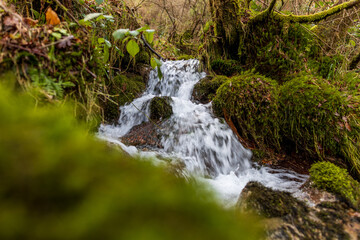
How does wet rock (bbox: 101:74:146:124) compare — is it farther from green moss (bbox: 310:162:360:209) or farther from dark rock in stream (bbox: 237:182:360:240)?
green moss (bbox: 310:162:360:209)

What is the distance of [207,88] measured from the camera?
4.59 metres

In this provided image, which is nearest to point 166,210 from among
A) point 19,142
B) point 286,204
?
point 19,142

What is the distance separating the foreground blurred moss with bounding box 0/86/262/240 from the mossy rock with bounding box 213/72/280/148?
292cm

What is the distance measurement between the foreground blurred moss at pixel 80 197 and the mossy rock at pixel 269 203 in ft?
4.86

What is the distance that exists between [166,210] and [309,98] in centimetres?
314

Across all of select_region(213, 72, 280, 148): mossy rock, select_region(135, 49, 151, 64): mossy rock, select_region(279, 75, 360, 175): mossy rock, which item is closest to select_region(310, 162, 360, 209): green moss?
select_region(279, 75, 360, 175): mossy rock

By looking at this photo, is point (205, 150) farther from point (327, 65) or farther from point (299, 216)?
point (327, 65)

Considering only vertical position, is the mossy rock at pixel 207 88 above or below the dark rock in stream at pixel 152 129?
above

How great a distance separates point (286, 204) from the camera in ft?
5.59

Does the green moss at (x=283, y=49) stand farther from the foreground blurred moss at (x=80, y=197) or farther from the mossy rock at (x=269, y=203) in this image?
the foreground blurred moss at (x=80, y=197)

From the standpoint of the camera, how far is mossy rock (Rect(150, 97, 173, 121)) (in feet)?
12.9

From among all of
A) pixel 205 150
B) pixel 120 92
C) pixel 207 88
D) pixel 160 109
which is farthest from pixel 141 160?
pixel 120 92

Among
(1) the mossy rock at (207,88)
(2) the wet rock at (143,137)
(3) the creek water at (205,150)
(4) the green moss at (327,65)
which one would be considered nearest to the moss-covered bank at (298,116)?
(3) the creek water at (205,150)

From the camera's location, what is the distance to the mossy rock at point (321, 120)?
98.8 inches
